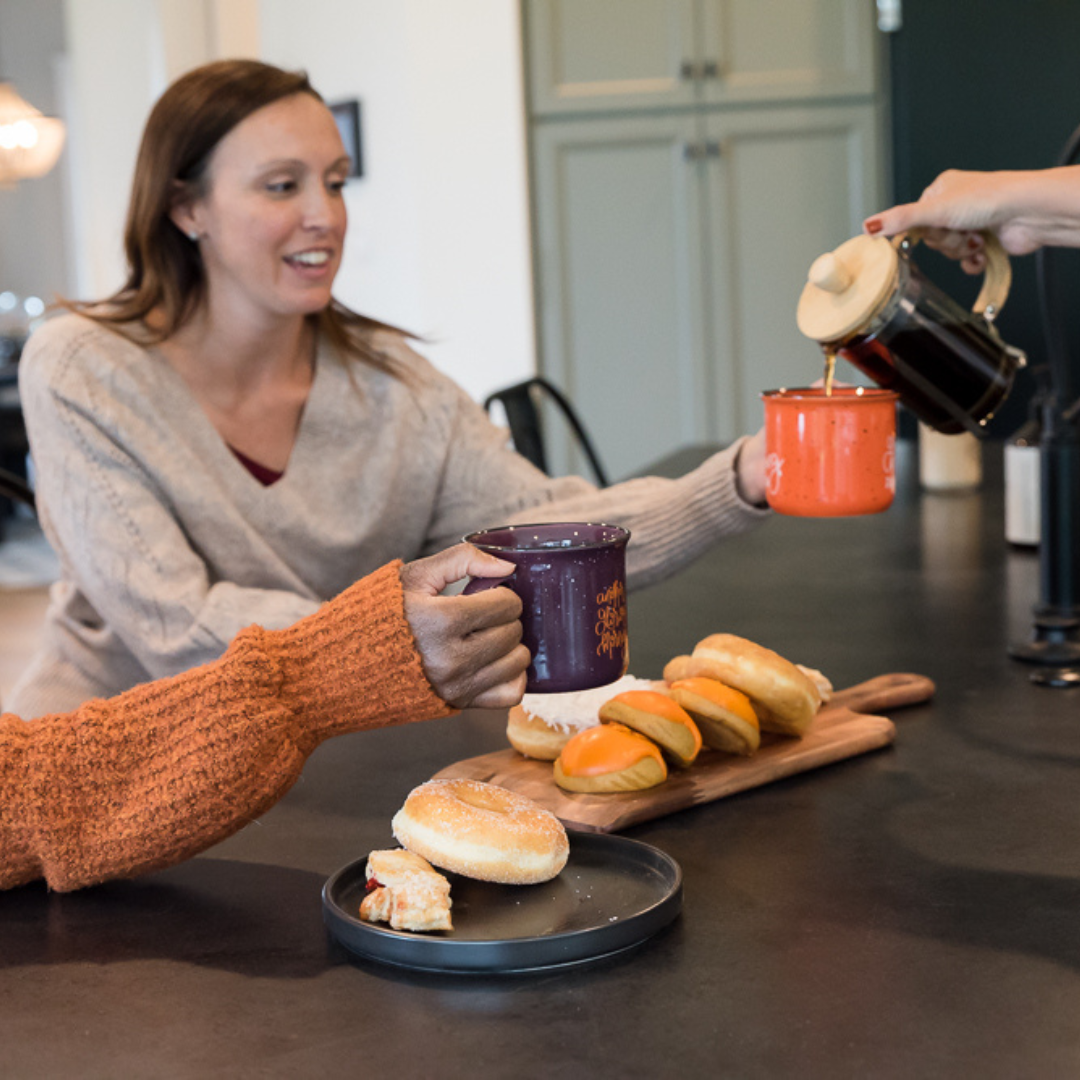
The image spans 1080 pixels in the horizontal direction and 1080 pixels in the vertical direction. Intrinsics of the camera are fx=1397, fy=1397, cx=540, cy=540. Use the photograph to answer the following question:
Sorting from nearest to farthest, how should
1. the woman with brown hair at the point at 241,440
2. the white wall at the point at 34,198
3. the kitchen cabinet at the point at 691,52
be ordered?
the woman with brown hair at the point at 241,440 → the kitchen cabinet at the point at 691,52 → the white wall at the point at 34,198

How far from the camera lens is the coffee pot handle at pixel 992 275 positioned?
1110mm

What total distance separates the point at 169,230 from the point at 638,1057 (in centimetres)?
133

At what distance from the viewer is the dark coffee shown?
41.0 inches

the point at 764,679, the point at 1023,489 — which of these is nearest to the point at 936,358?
the point at 764,679

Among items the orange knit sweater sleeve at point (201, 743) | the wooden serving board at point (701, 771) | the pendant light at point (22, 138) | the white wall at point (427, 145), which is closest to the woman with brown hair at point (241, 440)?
the wooden serving board at point (701, 771)

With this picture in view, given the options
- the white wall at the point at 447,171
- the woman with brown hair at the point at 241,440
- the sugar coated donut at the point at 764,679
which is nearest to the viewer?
the sugar coated donut at the point at 764,679

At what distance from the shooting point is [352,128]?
4.32 meters

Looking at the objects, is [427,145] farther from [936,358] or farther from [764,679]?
[764,679]

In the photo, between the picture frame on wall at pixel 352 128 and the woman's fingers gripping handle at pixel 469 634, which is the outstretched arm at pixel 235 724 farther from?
the picture frame on wall at pixel 352 128

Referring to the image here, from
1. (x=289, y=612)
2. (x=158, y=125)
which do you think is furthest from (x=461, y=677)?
(x=158, y=125)

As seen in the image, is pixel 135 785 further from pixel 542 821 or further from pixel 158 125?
pixel 158 125

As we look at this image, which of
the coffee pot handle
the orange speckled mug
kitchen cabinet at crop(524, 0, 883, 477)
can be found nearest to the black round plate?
the orange speckled mug

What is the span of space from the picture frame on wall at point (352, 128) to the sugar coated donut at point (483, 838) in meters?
3.81

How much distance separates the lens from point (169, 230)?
167cm
